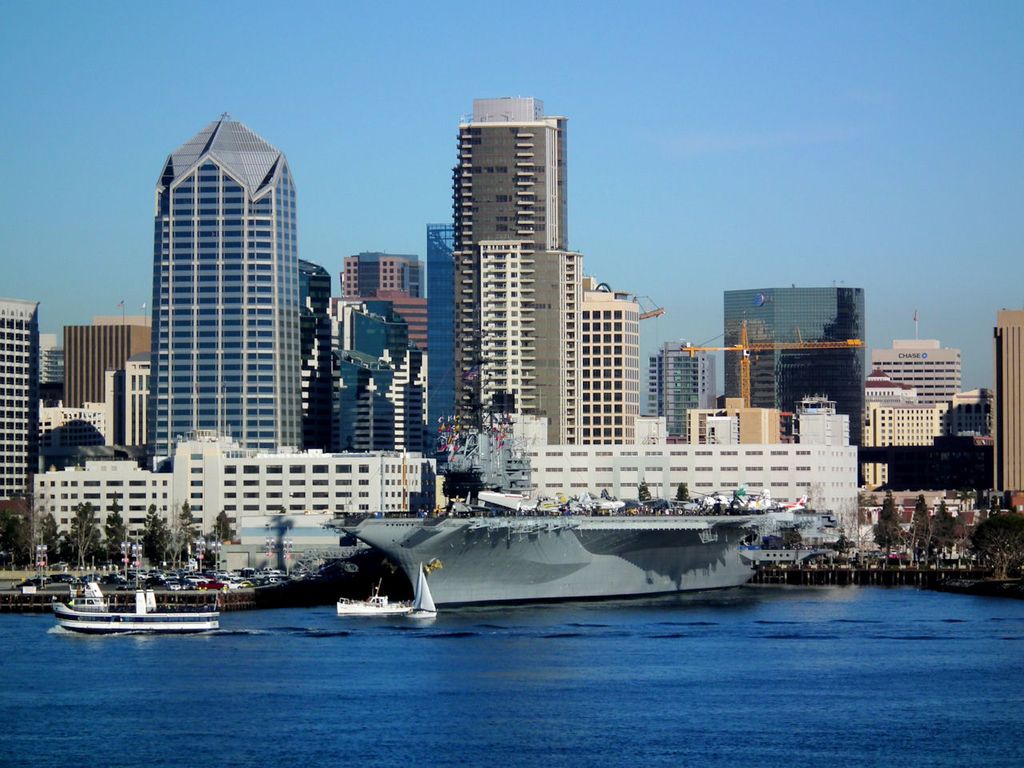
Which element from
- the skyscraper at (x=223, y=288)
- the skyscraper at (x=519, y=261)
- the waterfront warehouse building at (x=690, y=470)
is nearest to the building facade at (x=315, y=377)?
the skyscraper at (x=519, y=261)

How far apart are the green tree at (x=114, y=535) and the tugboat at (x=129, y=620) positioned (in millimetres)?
41876

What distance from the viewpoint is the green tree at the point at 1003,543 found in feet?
396

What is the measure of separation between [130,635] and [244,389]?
90.1m

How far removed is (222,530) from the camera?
133 metres

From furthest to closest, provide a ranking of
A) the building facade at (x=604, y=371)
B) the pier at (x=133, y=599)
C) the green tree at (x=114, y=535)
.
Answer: the building facade at (x=604, y=371) → the green tree at (x=114, y=535) → the pier at (x=133, y=599)

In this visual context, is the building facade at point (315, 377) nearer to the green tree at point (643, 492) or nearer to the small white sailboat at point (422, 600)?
the green tree at point (643, 492)

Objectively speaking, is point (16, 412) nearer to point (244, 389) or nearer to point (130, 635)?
point (244, 389)

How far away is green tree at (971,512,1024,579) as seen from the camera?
396ft

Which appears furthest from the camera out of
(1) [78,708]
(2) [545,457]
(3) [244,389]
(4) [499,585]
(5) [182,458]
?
(3) [244,389]

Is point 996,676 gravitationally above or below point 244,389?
below

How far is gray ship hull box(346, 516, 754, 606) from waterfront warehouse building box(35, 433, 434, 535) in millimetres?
44698

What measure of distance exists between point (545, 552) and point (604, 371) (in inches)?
3784

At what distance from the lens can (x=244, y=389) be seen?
172 meters

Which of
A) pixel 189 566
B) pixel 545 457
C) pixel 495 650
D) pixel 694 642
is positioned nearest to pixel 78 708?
pixel 495 650
